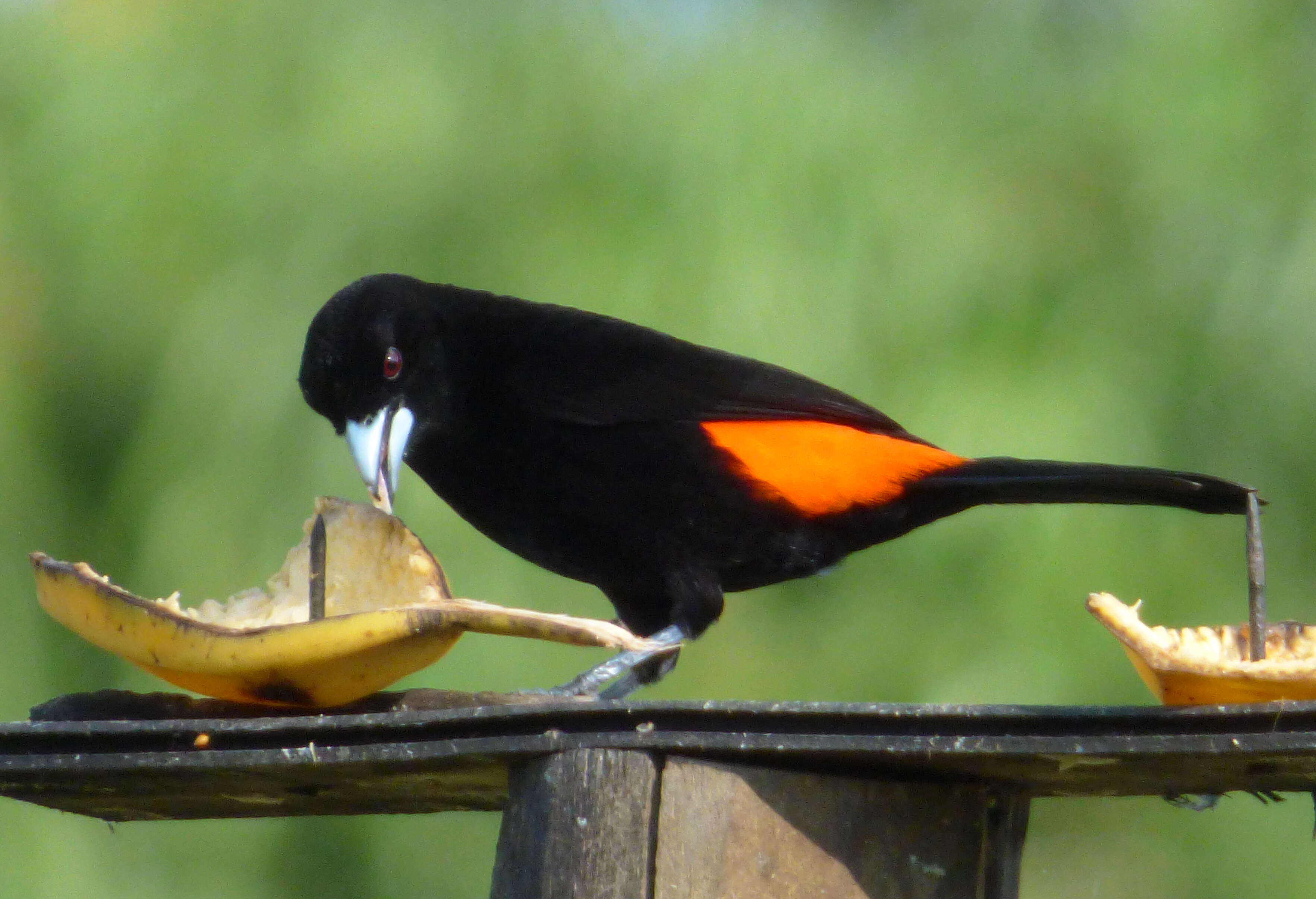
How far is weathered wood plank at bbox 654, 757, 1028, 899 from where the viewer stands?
5.65 ft

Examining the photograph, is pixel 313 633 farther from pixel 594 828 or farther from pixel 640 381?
pixel 640 381

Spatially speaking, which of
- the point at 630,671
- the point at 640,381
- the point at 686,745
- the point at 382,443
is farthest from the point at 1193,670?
the point at 382,443

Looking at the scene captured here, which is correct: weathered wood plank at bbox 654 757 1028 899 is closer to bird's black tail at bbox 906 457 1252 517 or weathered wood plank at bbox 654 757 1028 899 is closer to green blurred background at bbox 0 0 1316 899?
bird's black tail at bbox 906 457 1252 517

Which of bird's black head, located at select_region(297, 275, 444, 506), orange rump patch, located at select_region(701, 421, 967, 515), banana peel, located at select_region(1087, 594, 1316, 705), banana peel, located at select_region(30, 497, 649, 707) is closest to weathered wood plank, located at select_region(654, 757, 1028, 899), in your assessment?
banana peel, located at select_region(30, 497, 649, 707)

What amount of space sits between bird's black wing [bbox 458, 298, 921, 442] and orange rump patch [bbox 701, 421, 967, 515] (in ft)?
0.10

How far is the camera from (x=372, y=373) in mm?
2805

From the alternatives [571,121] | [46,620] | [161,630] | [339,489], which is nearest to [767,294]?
[571,121]

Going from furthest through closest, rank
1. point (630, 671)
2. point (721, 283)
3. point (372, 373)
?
point (721, 283) < point (372, 373) < point (630, 671)

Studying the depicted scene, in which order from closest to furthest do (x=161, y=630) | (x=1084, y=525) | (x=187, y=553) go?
(x=161, y=630) → (x=1084, y=525) → (x=187, y=553)

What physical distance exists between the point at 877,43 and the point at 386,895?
3.58 m

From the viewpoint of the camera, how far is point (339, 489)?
4.71 meters

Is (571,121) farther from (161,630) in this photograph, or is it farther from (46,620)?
(161,630)

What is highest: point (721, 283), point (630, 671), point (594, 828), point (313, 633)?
point (721, 283)

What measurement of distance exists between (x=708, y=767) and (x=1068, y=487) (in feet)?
4.06
